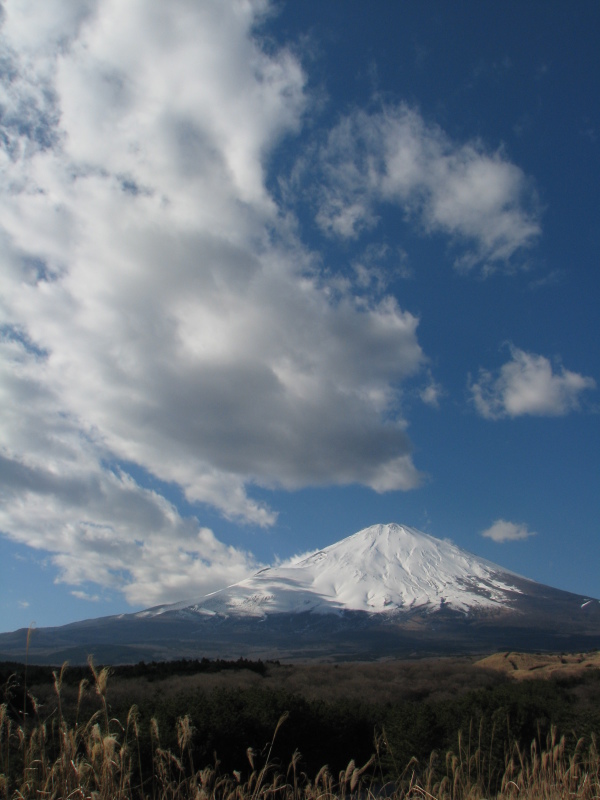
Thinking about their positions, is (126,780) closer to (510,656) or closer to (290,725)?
(290,725)

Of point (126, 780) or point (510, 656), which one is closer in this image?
point (126, 780)

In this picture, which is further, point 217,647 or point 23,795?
point 217,647

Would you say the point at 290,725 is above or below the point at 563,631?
above

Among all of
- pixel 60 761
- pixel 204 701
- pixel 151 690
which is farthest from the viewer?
pixel 151 690

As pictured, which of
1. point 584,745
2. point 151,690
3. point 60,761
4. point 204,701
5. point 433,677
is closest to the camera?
point 60,761

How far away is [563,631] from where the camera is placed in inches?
7594

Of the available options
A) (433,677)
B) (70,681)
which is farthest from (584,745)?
(433,677)

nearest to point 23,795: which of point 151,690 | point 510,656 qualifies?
point 151,690

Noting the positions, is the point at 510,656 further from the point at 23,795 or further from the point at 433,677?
the point at 23,795

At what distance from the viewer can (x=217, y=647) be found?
190m

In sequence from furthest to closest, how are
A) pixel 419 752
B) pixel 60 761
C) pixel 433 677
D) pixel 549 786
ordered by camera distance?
pixel 433 677, pixel 419 752, pixel 549 786, pixel 60 761

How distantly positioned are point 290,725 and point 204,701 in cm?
222

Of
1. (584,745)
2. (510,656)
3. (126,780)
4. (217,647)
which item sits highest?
(126,780)

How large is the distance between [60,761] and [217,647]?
20598 cm
